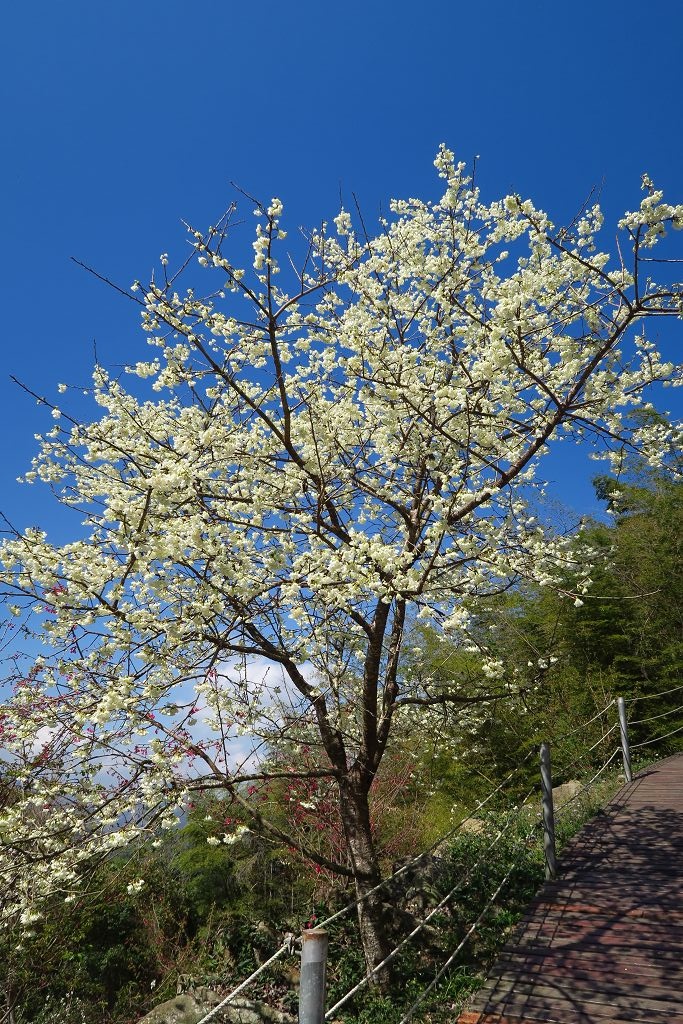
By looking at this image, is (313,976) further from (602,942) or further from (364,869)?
(364,869)

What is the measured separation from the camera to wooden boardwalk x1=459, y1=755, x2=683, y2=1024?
3.66 meters

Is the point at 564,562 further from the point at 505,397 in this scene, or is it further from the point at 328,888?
the point at 328,888

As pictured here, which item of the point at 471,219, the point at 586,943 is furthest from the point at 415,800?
the point at 471,219

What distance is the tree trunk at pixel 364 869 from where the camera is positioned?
572 centimetres

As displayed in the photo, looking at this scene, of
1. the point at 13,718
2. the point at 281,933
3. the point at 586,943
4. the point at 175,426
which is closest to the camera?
the point at 586,943

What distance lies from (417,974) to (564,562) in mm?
4025

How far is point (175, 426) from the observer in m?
6.34

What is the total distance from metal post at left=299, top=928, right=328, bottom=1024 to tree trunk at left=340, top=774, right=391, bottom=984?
3.38 meters

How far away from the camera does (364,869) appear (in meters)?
5.93

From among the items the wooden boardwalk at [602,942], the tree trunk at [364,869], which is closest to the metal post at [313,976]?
the wooden boardwalk at [602,942]

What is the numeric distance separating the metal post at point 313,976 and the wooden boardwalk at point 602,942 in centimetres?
165

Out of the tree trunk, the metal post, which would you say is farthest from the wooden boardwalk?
the metal post

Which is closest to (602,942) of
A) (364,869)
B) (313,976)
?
(364,869)

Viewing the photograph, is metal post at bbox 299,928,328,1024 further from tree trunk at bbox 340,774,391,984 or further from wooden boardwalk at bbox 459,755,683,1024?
tree trunk at bbox 340,774,391,984
